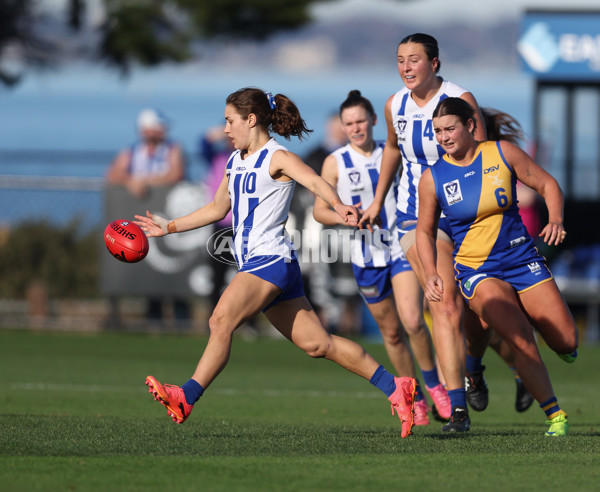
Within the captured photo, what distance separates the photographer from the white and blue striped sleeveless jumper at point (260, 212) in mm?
6684

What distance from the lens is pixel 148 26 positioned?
78.9 ft

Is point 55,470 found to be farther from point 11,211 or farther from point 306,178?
point 11,211

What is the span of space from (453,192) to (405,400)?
1311mm

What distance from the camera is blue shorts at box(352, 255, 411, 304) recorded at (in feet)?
27.6

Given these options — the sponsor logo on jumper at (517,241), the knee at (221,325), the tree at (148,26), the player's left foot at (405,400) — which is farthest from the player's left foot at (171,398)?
the tree at (148,26)

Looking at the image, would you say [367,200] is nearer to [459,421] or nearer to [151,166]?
[459,421]

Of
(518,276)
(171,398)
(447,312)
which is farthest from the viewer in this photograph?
(447,312)

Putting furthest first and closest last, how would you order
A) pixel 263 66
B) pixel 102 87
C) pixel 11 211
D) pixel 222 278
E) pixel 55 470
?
pixel 263 66
pixel 102 87
pixel 11 211
pixel 222 278
pixel 55 470

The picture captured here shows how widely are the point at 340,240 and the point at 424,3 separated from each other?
13.6m

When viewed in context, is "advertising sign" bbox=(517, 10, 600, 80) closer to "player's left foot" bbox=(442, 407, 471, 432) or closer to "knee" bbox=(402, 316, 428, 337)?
"knee" bbox=(402, 316, 428, 337)

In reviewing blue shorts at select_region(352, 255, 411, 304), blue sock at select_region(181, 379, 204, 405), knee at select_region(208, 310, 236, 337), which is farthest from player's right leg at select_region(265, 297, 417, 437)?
blue shorts at select_region(352, 255, 411, 304)

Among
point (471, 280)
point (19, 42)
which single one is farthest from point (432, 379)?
point (19, 42)

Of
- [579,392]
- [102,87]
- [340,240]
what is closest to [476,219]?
[579,392]

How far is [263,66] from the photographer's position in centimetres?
3519
